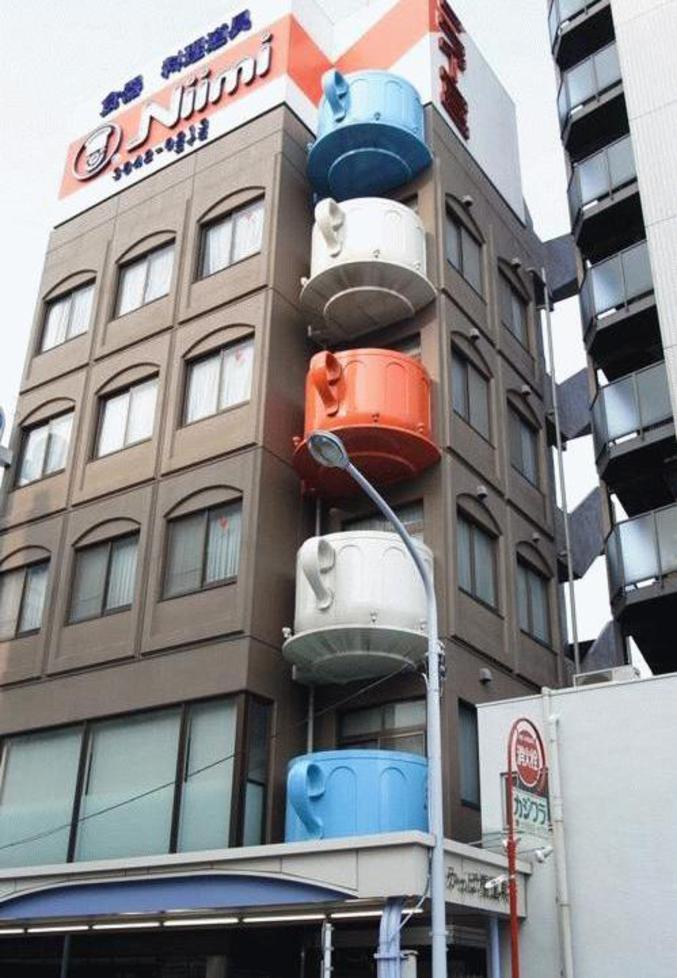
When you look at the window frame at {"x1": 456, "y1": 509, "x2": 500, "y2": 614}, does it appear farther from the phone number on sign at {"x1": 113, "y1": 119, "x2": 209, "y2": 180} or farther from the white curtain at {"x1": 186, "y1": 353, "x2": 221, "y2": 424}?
the phone number on sign at {"x1": 113, "y1": 119, "x2": 209, "y2": 180}

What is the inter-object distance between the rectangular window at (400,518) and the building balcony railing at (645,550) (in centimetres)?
565

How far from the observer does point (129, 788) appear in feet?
67.7

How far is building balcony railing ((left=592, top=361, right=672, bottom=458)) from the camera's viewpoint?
26.1 meters

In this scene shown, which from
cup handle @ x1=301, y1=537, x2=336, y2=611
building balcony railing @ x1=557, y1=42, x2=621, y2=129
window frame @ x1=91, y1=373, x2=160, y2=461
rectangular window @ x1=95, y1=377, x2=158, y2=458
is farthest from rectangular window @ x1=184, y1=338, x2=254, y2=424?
building balcony railing @ x1=557, y1=42, x2=621, y2=129

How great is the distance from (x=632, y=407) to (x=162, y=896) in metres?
16.3

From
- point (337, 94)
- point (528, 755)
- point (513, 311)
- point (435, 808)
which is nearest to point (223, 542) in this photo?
point (528, 755)

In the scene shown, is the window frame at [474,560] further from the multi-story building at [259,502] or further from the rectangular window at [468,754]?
the rectangular window at [468,754]

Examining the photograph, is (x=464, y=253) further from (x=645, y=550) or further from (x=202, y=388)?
(x=645, y=550)

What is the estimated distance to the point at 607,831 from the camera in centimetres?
1734

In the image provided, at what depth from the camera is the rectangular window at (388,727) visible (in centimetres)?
2014

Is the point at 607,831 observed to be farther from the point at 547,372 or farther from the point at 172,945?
the point at 547,372

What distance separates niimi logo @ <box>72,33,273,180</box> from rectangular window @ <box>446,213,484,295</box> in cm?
620

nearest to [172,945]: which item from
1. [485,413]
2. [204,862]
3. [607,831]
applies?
[204,862]

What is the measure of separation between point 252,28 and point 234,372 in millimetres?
10377
